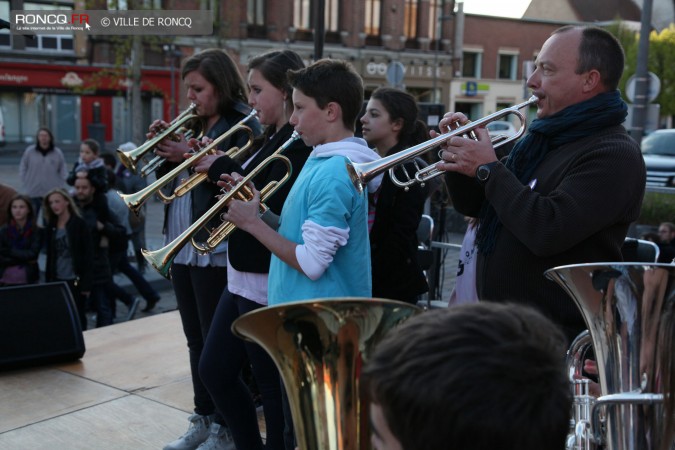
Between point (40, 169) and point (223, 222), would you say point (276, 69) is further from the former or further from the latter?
point (40, 169)

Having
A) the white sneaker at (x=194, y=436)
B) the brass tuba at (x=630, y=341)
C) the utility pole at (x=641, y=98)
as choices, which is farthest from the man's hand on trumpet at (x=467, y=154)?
the utility pole at (x=641, y=98)

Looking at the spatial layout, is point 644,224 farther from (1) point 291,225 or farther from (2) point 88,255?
(1) point 291,225

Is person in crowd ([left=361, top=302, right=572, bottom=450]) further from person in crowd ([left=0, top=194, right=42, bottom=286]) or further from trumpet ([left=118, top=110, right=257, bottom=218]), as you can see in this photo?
person in crowd ([left=0, top=194, right=42, bottom=286])

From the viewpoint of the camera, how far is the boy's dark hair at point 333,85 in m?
2.54

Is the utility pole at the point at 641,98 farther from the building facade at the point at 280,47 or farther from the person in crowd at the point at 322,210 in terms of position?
the building facade at the point at 280,47

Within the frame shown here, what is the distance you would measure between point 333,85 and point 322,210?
457mm

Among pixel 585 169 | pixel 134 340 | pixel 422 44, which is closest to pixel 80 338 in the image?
pixel 134 340

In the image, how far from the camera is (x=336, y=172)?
2428 millimetres

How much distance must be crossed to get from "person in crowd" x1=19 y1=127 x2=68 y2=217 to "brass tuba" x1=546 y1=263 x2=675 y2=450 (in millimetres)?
9411

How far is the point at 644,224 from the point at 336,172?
8.05 metres

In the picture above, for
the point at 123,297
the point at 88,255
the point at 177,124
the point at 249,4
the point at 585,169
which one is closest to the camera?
the point at 585,169

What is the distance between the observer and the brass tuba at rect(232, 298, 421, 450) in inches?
65.7

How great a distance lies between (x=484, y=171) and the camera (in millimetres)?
2355

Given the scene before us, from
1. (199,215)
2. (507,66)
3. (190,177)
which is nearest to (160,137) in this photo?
(190,177)
